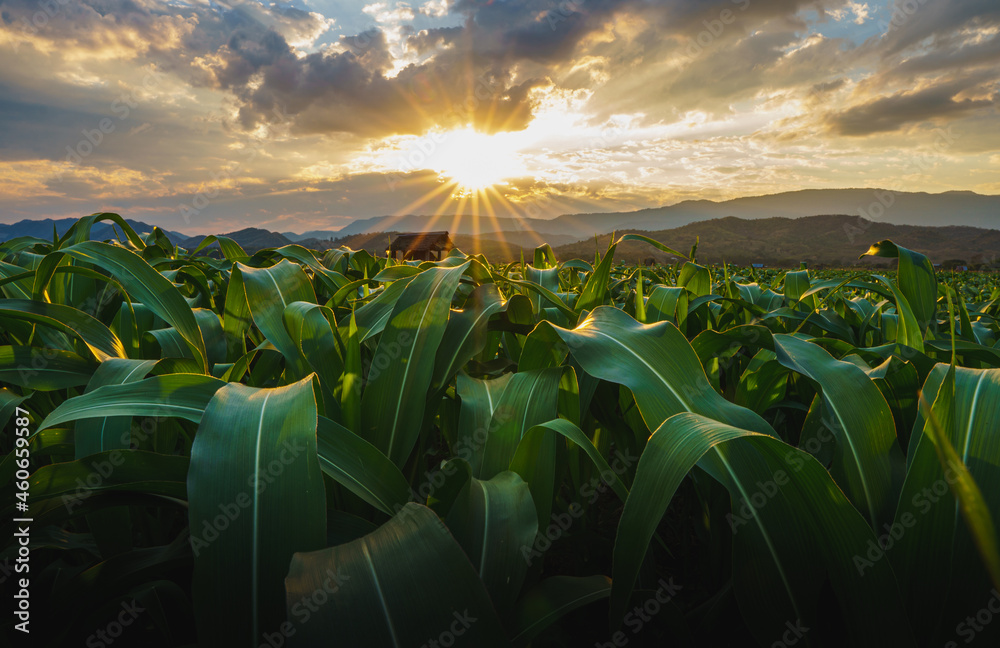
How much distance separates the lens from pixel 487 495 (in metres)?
0.67

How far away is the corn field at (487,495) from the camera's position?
1.70ft

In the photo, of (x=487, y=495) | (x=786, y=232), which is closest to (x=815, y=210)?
(x=786, y=232)

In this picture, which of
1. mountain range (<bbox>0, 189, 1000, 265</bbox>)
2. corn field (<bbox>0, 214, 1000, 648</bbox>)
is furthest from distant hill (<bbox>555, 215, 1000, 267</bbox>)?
corn field (<bbox>0, 214, 1000, 648</bbox>)

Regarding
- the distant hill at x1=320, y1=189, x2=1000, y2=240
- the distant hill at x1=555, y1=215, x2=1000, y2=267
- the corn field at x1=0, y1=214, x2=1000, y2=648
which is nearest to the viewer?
the corn field at x1=0, y1=214, x2=1000, y2=648

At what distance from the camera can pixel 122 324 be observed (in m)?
1.47

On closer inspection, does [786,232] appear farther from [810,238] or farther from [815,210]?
[815,210]

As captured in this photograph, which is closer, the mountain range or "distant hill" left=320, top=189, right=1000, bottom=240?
the mountain range

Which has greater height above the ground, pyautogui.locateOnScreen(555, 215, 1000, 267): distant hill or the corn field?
pyautogui.locateOnScreen(555, 215, 1000, 267): distant hill

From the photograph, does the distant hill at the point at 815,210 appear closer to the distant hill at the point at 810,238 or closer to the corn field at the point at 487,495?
the distant hill at the point at 810,238

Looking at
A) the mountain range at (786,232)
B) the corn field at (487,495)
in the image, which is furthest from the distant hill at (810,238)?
the corn field at (487,495)

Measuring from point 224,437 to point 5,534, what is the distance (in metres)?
0.47

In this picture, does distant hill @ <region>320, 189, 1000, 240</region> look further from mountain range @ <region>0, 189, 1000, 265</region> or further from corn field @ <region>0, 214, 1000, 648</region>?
corn field @ <region>0, 214, 1000, 648</region>

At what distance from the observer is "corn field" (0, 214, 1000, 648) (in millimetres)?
519

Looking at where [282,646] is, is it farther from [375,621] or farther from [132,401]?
[132,401]
